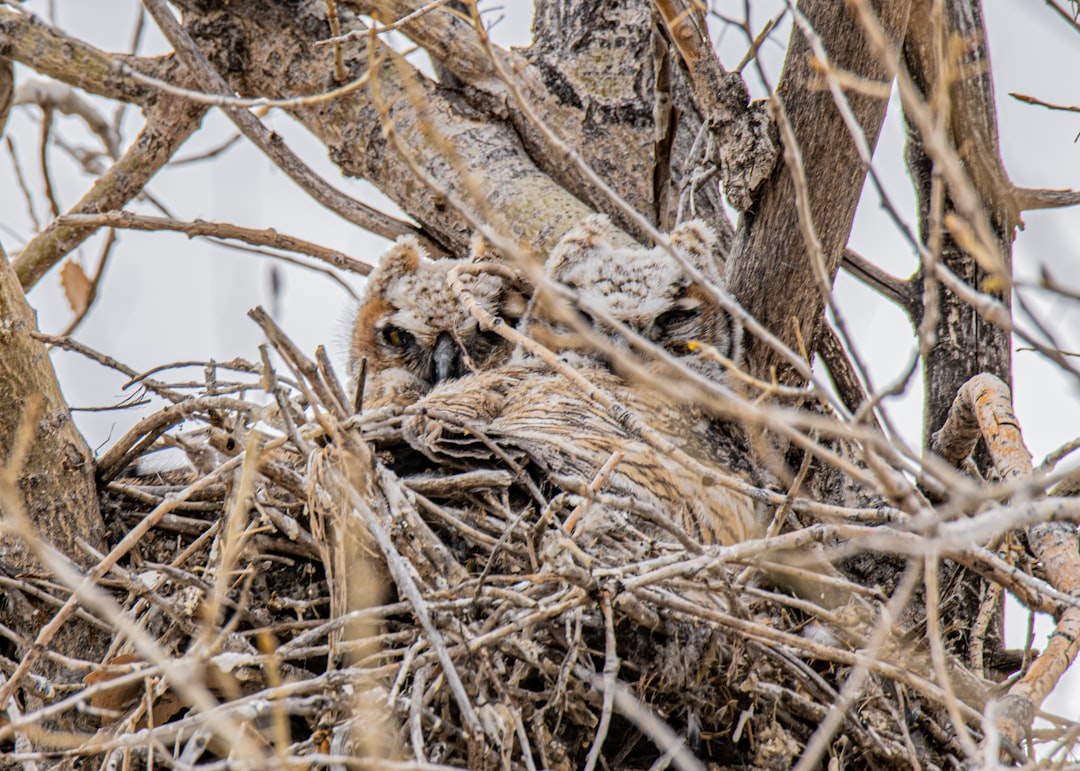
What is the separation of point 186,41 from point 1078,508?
2.75 meters

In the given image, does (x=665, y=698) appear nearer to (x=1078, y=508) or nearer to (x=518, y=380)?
(x=1078, y=508)

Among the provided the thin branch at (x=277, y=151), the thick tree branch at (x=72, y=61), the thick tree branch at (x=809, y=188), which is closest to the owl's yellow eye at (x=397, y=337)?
the thin branch at (x=277, y=151)

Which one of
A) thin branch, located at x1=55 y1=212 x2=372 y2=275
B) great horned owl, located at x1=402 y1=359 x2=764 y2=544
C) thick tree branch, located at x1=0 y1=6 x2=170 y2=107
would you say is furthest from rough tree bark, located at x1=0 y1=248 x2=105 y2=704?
thick tree branch, located at x1=0 y1=6 x2=170 y2=107

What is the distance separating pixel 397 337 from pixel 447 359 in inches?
10.2

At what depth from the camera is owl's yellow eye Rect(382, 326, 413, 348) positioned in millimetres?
3506

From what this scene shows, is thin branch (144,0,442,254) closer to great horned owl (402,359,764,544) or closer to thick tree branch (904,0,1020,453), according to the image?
great horned owl (402,359,764,544)

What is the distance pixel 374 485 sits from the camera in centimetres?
188

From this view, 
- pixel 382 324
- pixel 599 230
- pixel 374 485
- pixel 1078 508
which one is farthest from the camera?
pixel 382 324

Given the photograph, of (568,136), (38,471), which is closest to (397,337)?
(568,136)

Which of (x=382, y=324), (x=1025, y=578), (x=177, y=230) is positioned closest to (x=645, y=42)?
(x=382, y=324)

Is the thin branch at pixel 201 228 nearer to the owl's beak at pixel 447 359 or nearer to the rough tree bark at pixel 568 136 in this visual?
the rough tree bark at pixel 568 136

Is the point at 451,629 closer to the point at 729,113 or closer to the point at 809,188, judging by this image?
the point at 809,188

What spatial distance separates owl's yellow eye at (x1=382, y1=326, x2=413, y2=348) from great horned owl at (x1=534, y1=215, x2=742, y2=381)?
1.80 ft

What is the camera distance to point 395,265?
3.58m
